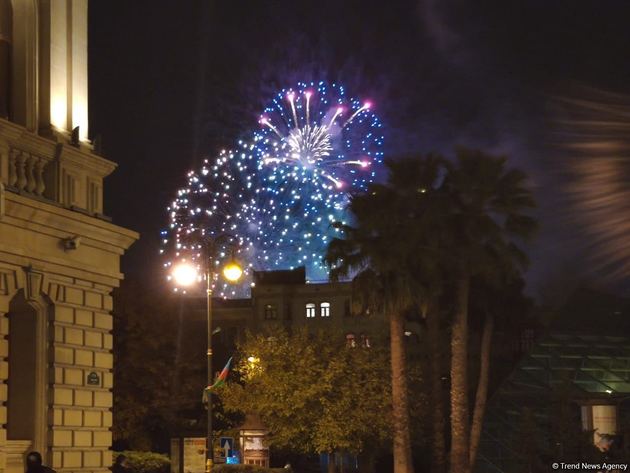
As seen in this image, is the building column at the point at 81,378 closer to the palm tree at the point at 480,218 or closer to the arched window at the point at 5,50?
the arched window at the point at 5,50

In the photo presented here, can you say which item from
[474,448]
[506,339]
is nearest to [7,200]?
[474,448]

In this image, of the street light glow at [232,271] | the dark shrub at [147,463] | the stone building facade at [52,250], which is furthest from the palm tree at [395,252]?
the stone building facade at [52,250]

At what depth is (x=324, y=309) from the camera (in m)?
82.9

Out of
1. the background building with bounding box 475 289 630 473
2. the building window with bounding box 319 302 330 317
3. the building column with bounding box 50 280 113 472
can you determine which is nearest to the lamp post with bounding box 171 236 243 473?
the building column with bounding box 50 280 113 472

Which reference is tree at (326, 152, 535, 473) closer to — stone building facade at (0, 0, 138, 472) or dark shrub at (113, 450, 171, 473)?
dark shrub at (113, 450, 171, 473)

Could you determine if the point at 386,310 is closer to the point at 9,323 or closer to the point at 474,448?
the point at 474,448

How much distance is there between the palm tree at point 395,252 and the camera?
137 feet

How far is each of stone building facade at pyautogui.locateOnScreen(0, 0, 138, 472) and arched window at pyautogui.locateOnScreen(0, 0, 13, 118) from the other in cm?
2

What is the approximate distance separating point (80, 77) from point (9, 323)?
5055mm

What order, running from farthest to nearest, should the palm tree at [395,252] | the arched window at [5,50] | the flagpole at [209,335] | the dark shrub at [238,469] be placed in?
the palm tree at [395,252], the dark shrub at [238,469], the flagpole at [209,335], the arched window at [5,50]

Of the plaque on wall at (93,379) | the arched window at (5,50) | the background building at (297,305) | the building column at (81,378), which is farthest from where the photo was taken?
the background building at (297,305)

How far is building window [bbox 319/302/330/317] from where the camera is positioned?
272 ft

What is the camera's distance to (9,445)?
695 inches

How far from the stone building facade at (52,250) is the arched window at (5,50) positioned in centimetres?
2
